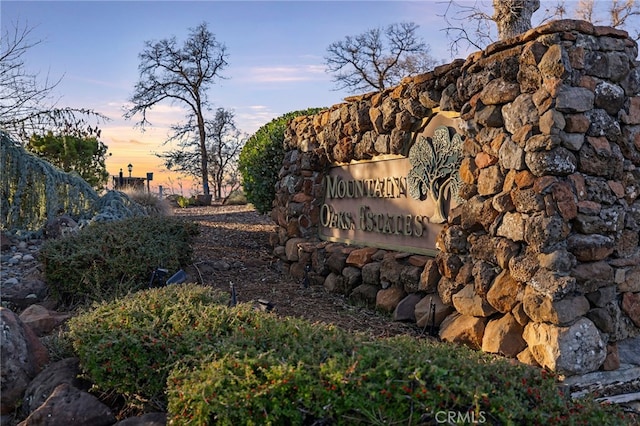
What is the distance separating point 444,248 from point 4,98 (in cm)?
868

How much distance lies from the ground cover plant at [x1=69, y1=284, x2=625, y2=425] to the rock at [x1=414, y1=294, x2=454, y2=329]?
1.92 meters

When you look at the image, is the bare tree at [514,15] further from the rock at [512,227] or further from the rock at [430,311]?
the rock at [512,227]

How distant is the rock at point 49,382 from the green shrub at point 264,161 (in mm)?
5438

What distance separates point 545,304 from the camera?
11.9 ft

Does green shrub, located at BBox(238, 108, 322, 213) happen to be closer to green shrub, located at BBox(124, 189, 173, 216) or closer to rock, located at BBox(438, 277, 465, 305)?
green shrub, located at BBox(124, 189, 173, 216)

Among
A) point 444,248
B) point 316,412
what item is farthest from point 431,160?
point 316,412

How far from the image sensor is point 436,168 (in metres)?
4.89

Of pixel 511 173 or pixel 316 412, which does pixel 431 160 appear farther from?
pixel 316 412

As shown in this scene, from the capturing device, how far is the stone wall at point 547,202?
369cm

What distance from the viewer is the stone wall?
3686 mm

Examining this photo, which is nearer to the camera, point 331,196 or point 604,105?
point 604,105

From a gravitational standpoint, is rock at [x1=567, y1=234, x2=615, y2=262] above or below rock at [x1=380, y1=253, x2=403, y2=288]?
above

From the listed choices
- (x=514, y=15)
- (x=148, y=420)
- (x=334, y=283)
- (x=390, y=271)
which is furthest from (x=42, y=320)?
(x=514, y=15)

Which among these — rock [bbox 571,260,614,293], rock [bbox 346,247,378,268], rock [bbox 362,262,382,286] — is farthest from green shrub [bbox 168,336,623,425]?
rock [bbox 346,247,378,268]
